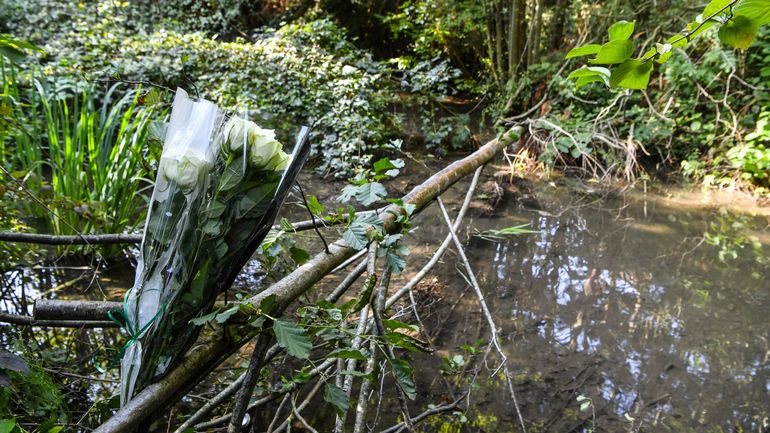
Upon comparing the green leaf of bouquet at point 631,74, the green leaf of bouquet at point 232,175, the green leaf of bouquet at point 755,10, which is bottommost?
the green leaf of bouquet at point 232,175

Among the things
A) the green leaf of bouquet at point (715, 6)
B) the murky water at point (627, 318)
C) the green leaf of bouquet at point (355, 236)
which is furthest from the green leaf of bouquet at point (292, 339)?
the murky water at point (627, 318)

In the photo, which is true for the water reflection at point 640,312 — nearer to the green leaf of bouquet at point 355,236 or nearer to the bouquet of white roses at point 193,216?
the green leaf of bouquet at point 355,236

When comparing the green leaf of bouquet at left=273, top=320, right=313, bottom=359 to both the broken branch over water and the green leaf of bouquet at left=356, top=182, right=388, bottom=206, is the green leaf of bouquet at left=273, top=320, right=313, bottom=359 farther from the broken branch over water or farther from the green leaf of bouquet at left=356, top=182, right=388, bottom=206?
the green leaf of bouquet at left=356, top=182, right=388, bottom=206

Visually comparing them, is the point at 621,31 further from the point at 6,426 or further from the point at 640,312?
the point at 640,312

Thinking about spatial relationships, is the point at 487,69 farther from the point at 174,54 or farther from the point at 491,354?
the point at 491,354

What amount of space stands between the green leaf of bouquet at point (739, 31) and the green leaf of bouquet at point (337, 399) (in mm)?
848

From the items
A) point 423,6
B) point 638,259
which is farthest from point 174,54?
point 638,259

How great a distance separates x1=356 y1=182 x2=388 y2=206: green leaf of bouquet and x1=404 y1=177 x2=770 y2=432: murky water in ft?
3.75

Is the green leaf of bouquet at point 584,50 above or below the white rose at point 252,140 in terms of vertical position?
above

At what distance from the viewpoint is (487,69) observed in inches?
251

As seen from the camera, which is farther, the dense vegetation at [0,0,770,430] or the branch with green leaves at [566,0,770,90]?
the dense vegetation at [0,0,770,430]

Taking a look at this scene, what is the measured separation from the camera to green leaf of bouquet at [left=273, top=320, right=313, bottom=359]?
79 cm

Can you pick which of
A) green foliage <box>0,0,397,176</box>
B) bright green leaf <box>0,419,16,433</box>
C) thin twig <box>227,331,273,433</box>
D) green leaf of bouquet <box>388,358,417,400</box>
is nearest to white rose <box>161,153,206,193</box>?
thin twig <box>227,331,273,433</box>

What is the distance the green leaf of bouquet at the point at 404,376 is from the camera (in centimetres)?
101
